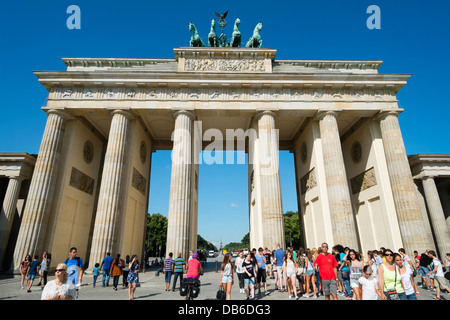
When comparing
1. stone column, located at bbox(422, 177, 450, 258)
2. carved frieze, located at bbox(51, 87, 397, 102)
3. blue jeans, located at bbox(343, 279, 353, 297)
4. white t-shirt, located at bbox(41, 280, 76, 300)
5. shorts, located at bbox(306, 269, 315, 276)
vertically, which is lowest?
blue jeans, located at bbox(343, 279, 353, 297)

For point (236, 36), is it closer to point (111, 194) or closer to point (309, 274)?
point (111, 194)

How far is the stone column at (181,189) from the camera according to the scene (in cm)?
1480

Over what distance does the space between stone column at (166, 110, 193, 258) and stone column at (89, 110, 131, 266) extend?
11.5 feet

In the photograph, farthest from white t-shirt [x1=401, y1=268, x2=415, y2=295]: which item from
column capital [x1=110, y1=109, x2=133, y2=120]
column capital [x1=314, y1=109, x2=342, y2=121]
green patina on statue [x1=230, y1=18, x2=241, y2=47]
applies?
green patina on statue [x1=230, y1=18, x2=241, y2=47]

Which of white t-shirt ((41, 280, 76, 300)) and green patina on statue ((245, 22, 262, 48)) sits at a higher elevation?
green patina on statue ((245, 22, 262, 48))

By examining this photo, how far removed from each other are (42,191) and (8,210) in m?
5.58

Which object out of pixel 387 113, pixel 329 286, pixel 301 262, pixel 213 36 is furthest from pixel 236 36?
pixel 329 286

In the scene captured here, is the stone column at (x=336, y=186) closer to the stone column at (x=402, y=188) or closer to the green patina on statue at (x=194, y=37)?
the stone column at (x=402, y=188)

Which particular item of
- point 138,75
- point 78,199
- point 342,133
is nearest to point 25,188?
point 78,199

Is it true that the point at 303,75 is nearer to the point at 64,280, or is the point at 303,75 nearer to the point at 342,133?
the point at 342,133

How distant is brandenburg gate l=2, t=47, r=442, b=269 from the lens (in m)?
15.6

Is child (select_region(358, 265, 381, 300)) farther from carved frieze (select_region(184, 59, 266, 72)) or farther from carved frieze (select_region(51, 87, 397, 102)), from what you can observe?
carved frieze (select_region(184, 59, 266, 72))

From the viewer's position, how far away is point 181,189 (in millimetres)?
15828
